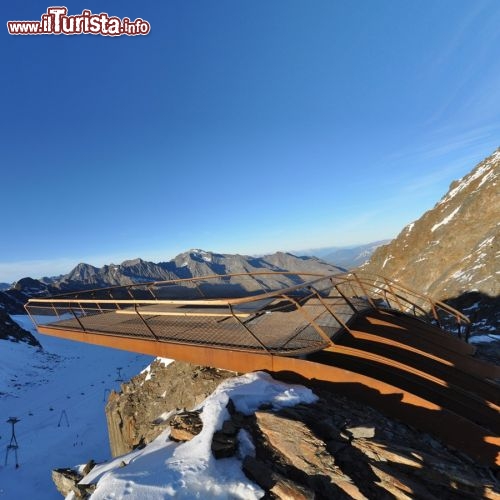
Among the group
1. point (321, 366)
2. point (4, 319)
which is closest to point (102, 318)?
point (321, 366)

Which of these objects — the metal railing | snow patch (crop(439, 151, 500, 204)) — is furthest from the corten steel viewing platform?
snow patch (crop(439, 151, 500, 204))

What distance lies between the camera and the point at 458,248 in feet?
126

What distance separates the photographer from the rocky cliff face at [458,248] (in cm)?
2750

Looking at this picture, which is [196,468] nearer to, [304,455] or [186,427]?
[186,427]

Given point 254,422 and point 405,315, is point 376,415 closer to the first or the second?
point 254,422

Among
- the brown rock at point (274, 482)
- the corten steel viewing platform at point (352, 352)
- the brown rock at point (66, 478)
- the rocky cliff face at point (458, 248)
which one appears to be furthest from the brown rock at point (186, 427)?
the rocky cliff face at point (458, 248)

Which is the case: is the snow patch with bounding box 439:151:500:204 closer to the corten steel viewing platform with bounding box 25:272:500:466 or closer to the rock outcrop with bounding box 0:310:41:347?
the corten steel viewing platform with bounding box 25:272:500:466

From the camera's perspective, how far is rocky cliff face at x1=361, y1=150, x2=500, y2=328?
90.2 ft

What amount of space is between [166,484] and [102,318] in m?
12.3

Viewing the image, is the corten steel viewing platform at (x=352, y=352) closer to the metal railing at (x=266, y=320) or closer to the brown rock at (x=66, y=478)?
the metal railing at (x=266, y=320)

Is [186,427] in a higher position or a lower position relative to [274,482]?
higher

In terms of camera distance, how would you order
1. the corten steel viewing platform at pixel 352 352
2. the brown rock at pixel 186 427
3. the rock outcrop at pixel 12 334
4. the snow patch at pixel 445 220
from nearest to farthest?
the brown rock at pixel 186 427
the corten steel viewing platform at pixel 352 352
the snow patch at pixel 445 220
the rock outcrop at pixel 12 334

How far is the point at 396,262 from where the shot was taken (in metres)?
50.0

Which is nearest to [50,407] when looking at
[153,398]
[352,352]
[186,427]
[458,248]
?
[153,398]
